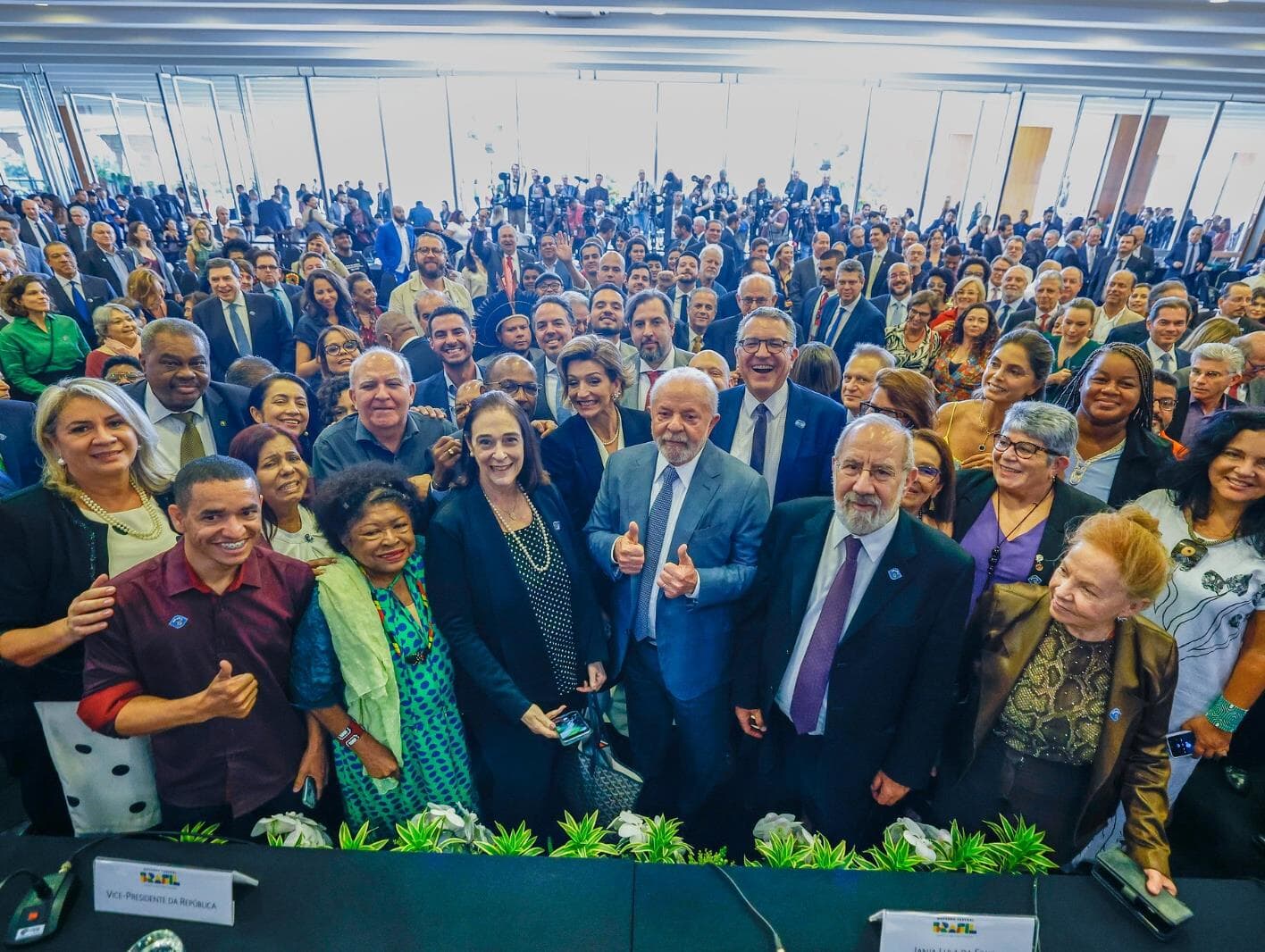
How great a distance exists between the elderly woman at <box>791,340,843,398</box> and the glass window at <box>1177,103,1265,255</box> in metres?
18.7

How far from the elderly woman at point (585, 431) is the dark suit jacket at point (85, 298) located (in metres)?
5.10

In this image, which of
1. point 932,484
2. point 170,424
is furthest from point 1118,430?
point 170,424

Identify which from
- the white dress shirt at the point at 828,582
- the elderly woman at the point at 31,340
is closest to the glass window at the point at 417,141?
the elderly woman at the point at 31,340

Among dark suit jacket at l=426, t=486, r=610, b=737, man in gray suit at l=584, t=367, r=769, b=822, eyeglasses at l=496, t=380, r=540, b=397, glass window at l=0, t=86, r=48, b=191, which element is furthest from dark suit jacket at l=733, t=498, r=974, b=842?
glass window at l=0, t=86, r=48, b=191

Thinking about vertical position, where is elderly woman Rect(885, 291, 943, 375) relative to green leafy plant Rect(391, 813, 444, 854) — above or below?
above

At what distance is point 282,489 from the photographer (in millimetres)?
2162

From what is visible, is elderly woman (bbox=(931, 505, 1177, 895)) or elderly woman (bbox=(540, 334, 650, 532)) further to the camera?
elderly woman (bbox=(540, 334, 650, 532))

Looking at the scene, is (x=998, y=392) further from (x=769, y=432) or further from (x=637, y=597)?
(x=637, y=597)

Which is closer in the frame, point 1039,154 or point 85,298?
point 85,298

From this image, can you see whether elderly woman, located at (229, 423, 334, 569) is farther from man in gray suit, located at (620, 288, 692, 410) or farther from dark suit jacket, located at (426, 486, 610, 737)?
man in gray suit, located at (620, 288, 692, 410)

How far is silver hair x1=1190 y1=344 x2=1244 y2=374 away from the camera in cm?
335

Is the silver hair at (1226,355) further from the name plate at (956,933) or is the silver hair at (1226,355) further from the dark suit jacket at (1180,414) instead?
the name plate at (956,933)

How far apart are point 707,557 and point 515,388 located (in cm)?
153

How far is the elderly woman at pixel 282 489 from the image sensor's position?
2.15m
